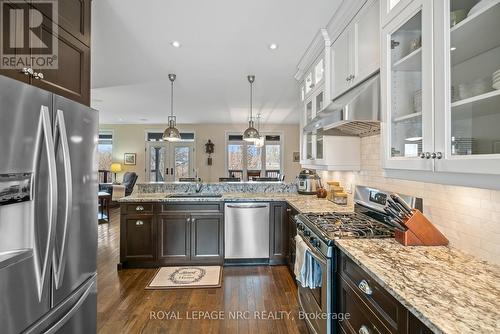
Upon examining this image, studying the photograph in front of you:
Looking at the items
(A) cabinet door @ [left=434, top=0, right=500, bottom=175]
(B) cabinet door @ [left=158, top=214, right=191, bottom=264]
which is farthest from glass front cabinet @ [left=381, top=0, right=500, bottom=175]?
(B) cabinet door @ [left=158, top=214, right=191, bottom=264]

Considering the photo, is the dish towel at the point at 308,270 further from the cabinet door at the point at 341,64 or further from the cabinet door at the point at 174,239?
the cabinet door at the point at 174,239

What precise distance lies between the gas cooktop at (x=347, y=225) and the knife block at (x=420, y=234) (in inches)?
6.9

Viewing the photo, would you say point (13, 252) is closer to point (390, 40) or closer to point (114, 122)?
point (390, 40)

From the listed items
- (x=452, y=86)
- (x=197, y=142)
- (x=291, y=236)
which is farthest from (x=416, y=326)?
(x=197, y=142)

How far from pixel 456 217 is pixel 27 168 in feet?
7.21

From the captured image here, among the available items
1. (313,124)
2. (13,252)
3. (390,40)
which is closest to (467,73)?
(390,40)

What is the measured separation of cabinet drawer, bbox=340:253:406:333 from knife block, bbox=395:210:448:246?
0.39 metres

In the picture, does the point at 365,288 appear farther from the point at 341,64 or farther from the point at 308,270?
the point at 341,64

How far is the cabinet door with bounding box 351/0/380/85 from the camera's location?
73.4 inches

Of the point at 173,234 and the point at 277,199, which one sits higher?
the point at 277,199

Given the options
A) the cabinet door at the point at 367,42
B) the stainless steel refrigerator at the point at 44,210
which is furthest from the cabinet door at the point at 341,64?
the stainless steel refrigerator at the point at 44,210

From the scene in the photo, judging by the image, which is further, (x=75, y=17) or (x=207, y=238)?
(x=207, y=238)

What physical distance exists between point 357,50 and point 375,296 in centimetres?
176

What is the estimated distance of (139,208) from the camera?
143 inches
